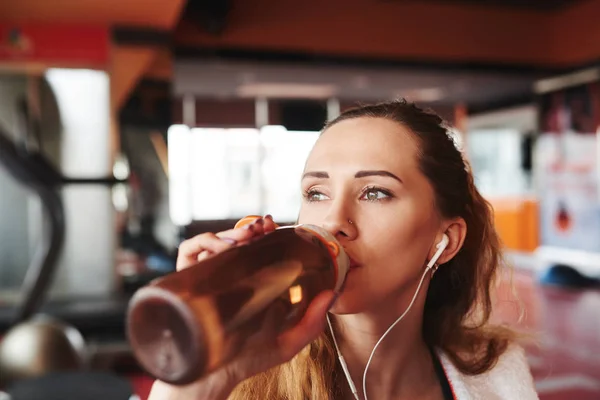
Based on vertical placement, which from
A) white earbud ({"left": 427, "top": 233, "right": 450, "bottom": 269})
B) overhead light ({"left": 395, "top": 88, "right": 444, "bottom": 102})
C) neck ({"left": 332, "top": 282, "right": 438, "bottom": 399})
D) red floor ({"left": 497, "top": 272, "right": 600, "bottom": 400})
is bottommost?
red floor ({"left": 497, "top": 272, "right": 600, "bottom": 400})

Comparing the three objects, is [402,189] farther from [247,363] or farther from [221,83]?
[221,83]

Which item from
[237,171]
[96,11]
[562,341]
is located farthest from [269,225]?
[237,171]

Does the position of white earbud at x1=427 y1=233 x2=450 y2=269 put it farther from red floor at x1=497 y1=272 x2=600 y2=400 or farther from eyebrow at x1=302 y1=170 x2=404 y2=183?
red floor at x1=497 y1=272 x2=600 y2=400

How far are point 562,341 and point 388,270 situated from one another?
3840mm

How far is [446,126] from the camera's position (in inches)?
44.4

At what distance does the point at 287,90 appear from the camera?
9086 mm

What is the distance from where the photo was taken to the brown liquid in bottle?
1.53 ft

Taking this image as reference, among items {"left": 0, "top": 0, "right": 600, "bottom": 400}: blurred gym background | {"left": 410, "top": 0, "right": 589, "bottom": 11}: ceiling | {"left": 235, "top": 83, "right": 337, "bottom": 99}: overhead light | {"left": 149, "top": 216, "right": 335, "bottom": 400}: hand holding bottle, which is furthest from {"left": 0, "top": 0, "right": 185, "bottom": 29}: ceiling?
{"left": 235, "top": 83, "right": 337, "bottom": 99}: overhead light

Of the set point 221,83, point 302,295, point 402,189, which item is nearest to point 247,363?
point 302,295

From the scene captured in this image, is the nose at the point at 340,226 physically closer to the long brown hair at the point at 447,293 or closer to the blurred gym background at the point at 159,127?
the long brown hair at the point at 447,293

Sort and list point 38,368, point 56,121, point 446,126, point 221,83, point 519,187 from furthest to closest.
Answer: point 519,187
point 221,83
point 56,121
point 38,368
point 446,126

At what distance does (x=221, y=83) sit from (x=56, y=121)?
3.71 metres

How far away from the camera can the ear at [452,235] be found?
981 mm

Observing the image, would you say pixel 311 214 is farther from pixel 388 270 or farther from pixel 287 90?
pixel 287 90
